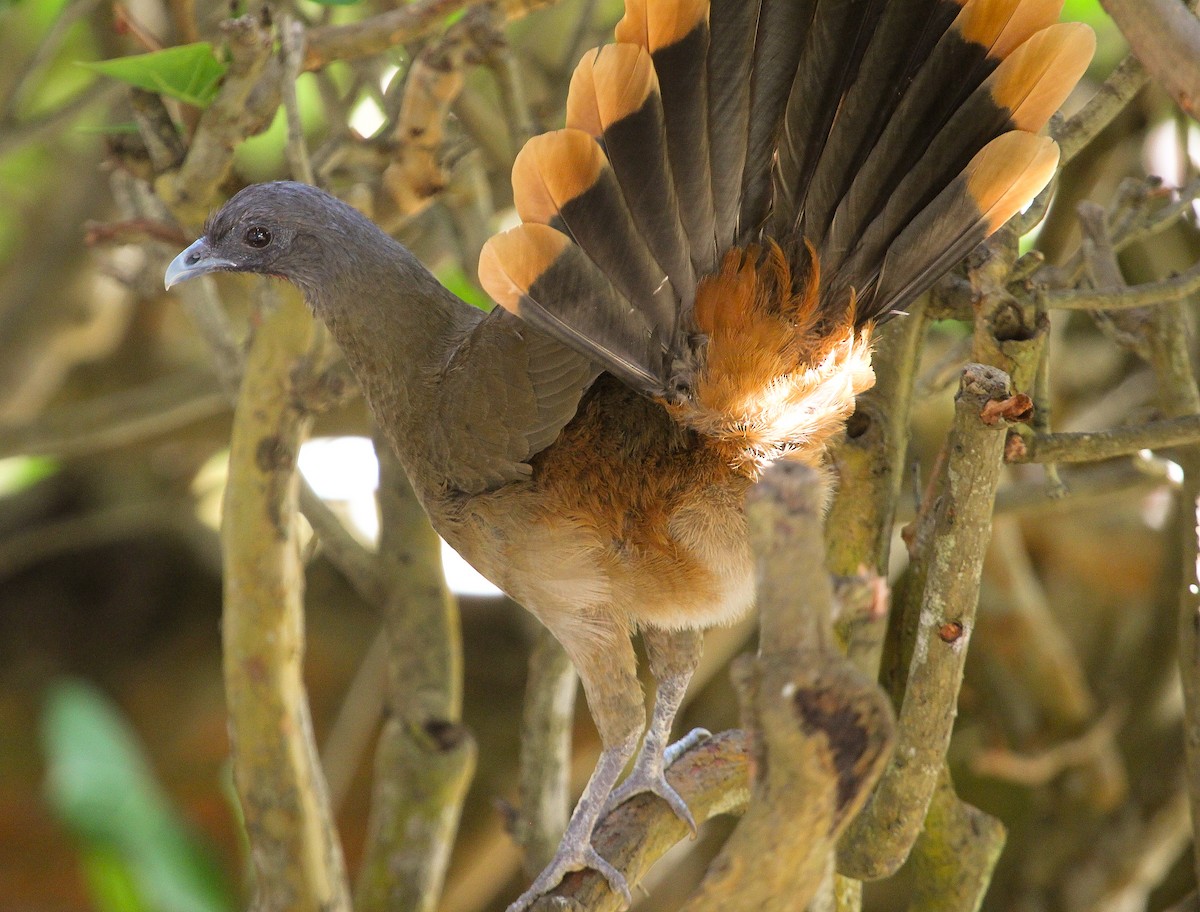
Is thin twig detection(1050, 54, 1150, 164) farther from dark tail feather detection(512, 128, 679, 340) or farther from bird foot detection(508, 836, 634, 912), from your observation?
bird foot detection(508, 836, 634, 912)

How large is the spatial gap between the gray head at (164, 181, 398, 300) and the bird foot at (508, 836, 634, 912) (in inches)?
40.6

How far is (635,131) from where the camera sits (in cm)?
174

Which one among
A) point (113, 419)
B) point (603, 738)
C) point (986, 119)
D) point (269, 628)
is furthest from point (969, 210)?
point (113, 419)

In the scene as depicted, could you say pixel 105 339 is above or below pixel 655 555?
above

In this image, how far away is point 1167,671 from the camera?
3.86 meters

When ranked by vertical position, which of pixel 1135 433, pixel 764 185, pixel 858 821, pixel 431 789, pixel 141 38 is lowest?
pixel 431 789

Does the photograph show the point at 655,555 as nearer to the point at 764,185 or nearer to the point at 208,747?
the point at 764,185

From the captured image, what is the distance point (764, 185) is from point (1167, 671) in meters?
2.71

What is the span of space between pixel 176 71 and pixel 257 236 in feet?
0.96

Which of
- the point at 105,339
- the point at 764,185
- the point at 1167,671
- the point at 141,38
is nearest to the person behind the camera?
the point at 764,185

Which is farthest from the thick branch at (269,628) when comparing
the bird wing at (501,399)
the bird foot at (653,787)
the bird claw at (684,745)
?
the bird claw at (684,745)

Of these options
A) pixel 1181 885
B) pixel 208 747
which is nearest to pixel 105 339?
pixel 208 747

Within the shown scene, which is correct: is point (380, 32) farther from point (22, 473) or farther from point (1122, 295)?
point (22, 473)

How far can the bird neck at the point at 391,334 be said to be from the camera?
2.11 meters
